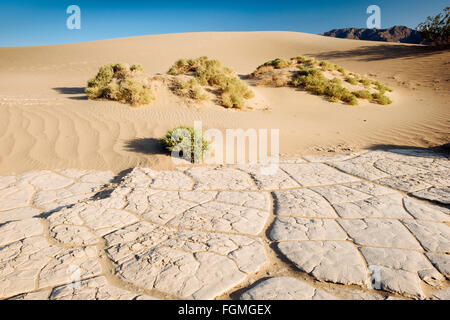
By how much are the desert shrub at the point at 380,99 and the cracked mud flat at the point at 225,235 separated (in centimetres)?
647

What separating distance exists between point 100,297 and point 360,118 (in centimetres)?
815

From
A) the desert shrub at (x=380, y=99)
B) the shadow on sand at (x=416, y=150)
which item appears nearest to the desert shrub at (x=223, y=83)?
the shadow on sand at (x=416, y=150)

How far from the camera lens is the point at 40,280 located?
1903mm

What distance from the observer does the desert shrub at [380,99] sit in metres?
9.59

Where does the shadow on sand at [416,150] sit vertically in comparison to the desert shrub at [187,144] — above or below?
below

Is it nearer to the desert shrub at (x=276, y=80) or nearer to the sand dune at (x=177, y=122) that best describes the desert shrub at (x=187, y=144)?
the sand dune at (x=177, y=122)

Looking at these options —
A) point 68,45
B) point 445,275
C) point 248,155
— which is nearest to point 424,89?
point 248,155

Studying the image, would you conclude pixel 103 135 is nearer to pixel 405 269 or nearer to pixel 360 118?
pixel 405 269

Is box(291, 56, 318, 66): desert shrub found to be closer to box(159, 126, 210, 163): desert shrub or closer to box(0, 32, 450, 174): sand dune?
box(0, 32, 450, 174): sand dune

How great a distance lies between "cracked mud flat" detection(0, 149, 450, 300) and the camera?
1885mm

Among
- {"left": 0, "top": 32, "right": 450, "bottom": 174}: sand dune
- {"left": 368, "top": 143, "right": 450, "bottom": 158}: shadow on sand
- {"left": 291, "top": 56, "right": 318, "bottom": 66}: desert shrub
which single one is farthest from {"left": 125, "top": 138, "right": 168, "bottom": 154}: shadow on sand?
{"left": 291, "top": 56, "right": 318, "bottom": 66}: desert shrub

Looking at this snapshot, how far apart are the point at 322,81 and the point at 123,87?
7.44 m

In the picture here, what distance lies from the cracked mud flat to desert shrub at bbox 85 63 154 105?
3.62 m

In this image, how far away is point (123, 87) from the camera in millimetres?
7254
